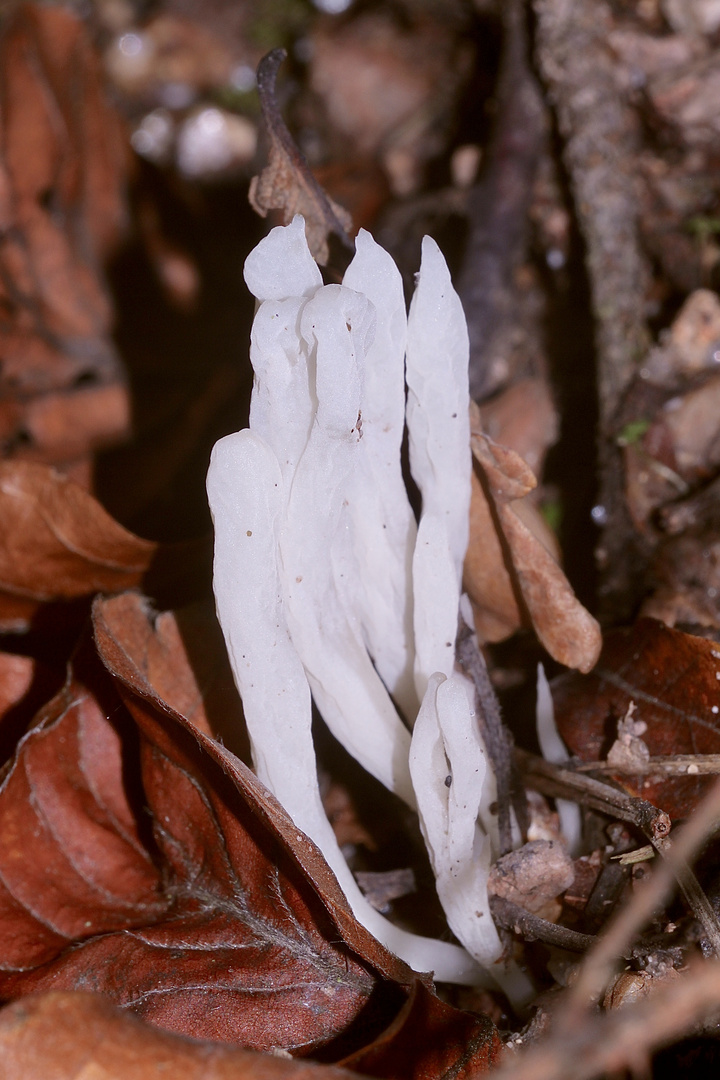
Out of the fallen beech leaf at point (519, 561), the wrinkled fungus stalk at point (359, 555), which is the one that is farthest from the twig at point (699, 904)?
the fallen beech leaf at point (519, 561)

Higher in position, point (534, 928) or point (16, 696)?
point (16, 696)

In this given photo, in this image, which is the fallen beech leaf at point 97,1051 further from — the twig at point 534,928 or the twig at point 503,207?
the twig at point 503,207

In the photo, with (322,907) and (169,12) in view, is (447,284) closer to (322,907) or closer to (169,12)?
(322,907)

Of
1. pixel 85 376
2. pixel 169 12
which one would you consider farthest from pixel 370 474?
pixel 169 12

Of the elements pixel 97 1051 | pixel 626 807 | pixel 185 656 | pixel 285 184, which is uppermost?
pixel 285 184

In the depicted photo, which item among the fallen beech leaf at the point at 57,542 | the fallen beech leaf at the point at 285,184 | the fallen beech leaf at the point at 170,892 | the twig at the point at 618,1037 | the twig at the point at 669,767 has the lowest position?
the twig at the point at 669,767

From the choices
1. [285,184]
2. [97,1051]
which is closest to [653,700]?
[97,1051]

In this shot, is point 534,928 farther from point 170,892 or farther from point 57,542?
point 57,542
